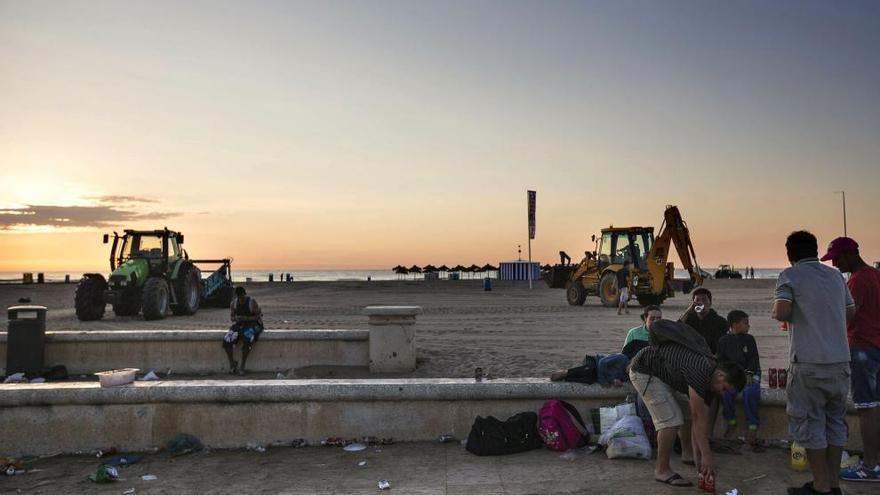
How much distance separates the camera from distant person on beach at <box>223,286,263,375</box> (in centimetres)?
1043

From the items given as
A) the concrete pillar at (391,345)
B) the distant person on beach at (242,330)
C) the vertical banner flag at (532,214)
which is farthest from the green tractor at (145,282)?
the vertical banner flag at (532,214)

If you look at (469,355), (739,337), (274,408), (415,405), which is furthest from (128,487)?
(469,355)

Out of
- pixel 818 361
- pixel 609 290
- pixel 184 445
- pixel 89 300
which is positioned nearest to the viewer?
pixel 818 361

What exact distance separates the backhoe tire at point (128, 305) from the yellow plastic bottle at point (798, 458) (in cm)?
1775

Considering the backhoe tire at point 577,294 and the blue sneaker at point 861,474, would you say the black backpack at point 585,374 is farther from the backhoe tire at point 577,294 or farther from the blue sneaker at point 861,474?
the backhoe tire at point 577,294

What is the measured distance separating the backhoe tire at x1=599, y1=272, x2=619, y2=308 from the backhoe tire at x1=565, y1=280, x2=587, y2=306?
44.8 inches

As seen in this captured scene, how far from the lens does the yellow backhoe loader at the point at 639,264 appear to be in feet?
71.8

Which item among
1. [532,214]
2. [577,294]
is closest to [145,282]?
[577,294]

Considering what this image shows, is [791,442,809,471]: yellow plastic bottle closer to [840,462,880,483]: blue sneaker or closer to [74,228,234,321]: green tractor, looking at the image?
[840,462,880,483]: blue sneaker

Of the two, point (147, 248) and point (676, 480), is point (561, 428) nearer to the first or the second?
point (676, 480)

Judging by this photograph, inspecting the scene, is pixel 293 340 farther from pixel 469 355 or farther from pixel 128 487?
pixel 128 487

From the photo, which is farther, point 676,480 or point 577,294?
point 577,294

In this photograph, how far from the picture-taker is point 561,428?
5.95m

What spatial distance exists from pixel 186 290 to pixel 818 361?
18748 mm
